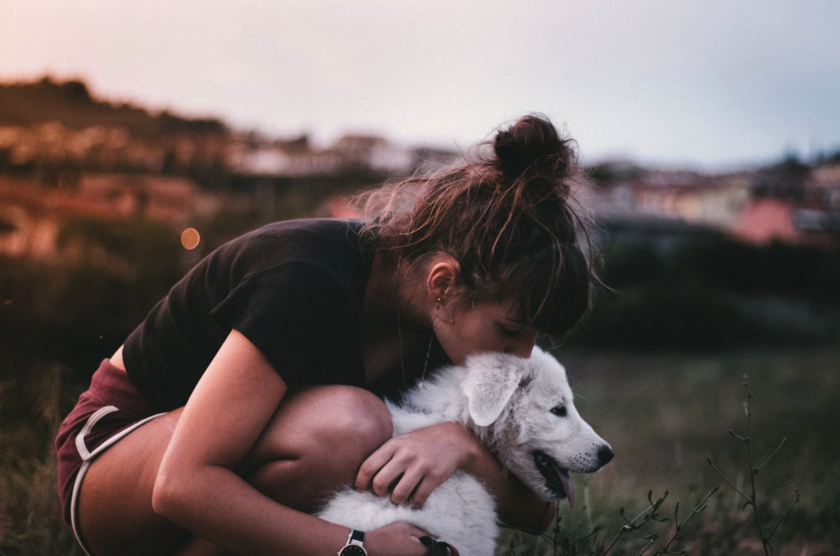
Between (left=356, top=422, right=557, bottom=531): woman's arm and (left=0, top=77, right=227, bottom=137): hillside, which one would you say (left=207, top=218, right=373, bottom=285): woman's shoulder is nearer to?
(left=356, top=422, right=557, bottom=531): woman's arm

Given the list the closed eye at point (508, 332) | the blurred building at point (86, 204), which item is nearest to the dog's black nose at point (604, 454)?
the closed eye at point (508, 332)

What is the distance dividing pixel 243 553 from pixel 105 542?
0.56m

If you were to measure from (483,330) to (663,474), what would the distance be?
359 cm

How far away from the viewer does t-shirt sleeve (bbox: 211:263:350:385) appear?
1.52 m

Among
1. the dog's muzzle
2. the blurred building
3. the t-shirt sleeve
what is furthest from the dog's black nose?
the blurred building

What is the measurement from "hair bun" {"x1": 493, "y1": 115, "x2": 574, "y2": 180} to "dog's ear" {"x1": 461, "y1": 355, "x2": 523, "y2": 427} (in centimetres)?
61

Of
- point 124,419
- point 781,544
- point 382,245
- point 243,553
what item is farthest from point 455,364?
point 781,544

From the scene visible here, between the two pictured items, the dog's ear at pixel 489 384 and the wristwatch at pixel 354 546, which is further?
the dog's ear at pixel 489 384

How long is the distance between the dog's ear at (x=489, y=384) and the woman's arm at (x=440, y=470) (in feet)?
0.35

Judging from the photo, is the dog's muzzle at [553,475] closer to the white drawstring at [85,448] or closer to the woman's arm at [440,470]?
the woman's arm at [440,470]

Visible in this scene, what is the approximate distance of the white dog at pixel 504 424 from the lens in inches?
73.0

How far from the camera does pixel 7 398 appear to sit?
3744mm

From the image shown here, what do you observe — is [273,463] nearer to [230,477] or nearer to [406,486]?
[230,477]

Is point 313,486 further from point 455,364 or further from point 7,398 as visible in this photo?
point 7,398
